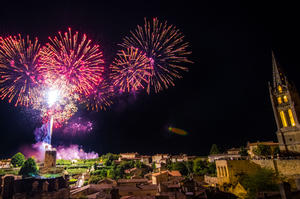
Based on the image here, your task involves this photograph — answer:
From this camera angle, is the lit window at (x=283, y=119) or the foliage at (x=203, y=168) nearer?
the lit window at (x=283, y=119)

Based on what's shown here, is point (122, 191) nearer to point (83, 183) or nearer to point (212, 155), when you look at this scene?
point (83, 183)

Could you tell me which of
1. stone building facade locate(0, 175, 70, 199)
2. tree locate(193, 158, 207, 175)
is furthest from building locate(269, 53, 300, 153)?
stone building facade locate(0, 175, 70, 199)

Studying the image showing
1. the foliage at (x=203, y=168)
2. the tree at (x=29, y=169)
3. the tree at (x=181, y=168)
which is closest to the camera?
the foliage at (x=203, y=168)

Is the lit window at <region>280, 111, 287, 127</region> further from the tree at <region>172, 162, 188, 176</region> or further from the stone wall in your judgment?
the tree at <region>172, 162, 188, 176</region>

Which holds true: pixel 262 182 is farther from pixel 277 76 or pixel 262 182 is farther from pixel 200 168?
pixel 277 76

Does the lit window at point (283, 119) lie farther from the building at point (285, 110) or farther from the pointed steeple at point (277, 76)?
the pointed steeple at point (277, 76)

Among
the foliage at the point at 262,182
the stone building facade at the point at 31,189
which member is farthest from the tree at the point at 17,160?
the foliage at the point at 262,182

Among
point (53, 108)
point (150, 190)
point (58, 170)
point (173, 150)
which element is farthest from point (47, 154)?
point (173, 150)

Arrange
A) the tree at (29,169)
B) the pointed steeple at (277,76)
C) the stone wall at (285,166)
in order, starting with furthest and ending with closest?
the tree at (29,169)
the pointed steeple at (277,76)
the stone wall at (285,166)

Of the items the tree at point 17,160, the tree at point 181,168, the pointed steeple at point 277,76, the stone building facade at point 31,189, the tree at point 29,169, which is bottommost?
the tree at point 181,168
